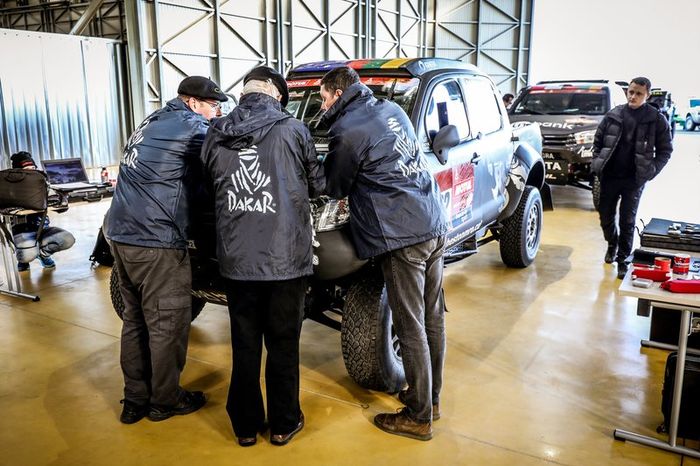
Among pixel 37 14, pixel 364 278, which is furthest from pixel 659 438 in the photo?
pixel 37 14

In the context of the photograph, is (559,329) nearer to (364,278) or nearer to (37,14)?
(364,278)

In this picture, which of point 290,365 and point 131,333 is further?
point 131,333

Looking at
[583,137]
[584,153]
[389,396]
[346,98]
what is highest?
[346,98]

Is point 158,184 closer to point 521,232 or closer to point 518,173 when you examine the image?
point 518,173

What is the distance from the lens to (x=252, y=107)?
2.71m

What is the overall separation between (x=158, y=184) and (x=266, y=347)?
95 cm

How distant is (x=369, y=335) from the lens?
10.6 feet

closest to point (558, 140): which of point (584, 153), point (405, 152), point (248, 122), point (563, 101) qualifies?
point (584, 153)

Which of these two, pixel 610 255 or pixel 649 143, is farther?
pixel 610 255

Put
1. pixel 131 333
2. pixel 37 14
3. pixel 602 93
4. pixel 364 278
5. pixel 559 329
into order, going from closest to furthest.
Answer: pixel 131 333 < pixel 364 278 < pixel 559 329 < pixel 602 93 < pixel 37 14

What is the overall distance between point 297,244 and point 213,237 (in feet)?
2.27

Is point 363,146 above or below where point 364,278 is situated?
above

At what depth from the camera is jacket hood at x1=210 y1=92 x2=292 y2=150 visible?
8.65 ft

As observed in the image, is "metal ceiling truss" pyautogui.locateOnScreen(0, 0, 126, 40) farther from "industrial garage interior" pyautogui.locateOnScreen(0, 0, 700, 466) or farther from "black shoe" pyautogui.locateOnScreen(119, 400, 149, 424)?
"black shoe" pyautogui.locateOnScreen(119, 400, 149, 424)
